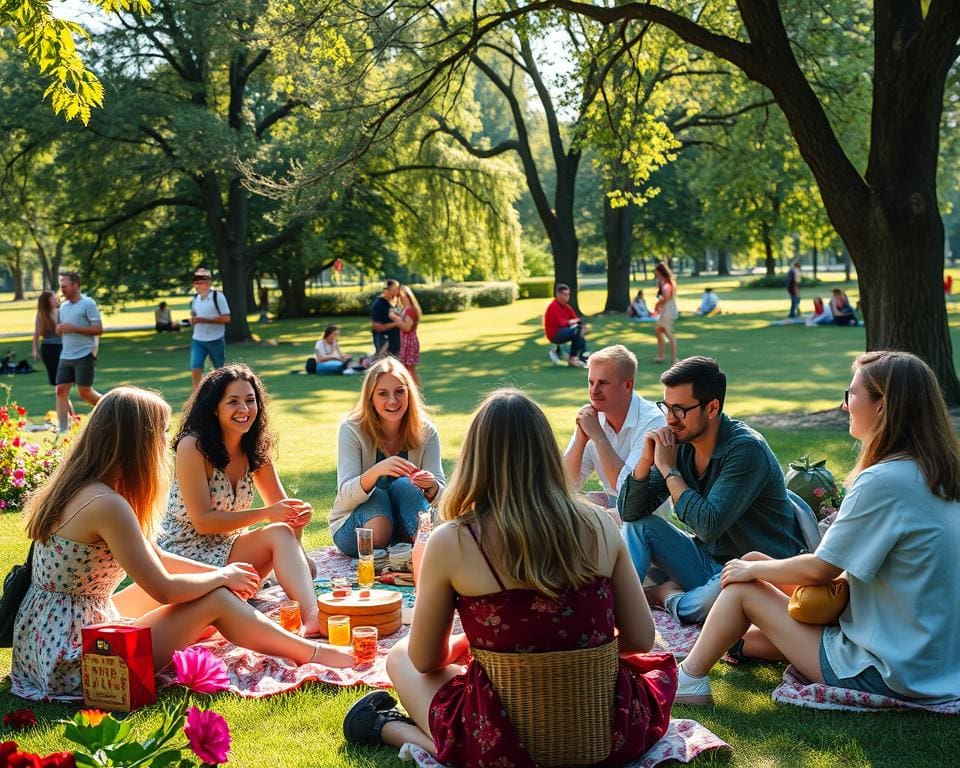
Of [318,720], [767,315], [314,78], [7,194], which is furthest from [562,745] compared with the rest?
[767,315]

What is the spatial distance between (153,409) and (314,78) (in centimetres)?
1353

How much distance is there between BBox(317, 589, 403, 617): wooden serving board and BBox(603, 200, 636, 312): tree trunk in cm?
2764

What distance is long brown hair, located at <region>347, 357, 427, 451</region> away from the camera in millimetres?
6348

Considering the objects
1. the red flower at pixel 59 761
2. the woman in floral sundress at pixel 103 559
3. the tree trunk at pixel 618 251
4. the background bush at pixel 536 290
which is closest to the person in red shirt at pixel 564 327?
the tree trunk at pixel 618 251

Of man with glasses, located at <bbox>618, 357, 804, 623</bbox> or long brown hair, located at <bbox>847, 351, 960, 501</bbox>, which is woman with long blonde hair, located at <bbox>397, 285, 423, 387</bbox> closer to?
man with glasses, located at <bbox>618, 357, 804, 623</bbox>

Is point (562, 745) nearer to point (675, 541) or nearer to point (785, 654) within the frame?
point (785, 654)

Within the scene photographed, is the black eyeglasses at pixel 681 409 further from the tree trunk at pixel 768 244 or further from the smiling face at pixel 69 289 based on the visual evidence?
the tree trunk at pixel 768 244

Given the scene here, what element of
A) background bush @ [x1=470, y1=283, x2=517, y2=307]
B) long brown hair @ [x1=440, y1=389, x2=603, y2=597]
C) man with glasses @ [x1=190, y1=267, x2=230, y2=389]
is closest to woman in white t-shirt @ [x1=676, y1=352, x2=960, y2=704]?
long brown hair @ [x1=440, y1=389, x2=603, y2=597]

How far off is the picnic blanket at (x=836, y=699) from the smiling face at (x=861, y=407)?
99 centimetres

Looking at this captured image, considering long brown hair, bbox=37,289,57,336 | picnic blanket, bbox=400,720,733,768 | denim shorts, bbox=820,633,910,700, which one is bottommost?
picnic blanket, bbox=400,720,733,768

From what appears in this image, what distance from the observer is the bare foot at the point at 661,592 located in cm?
551

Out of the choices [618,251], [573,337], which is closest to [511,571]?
[573,337]

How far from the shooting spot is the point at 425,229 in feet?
96.7

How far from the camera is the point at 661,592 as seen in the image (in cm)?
555
